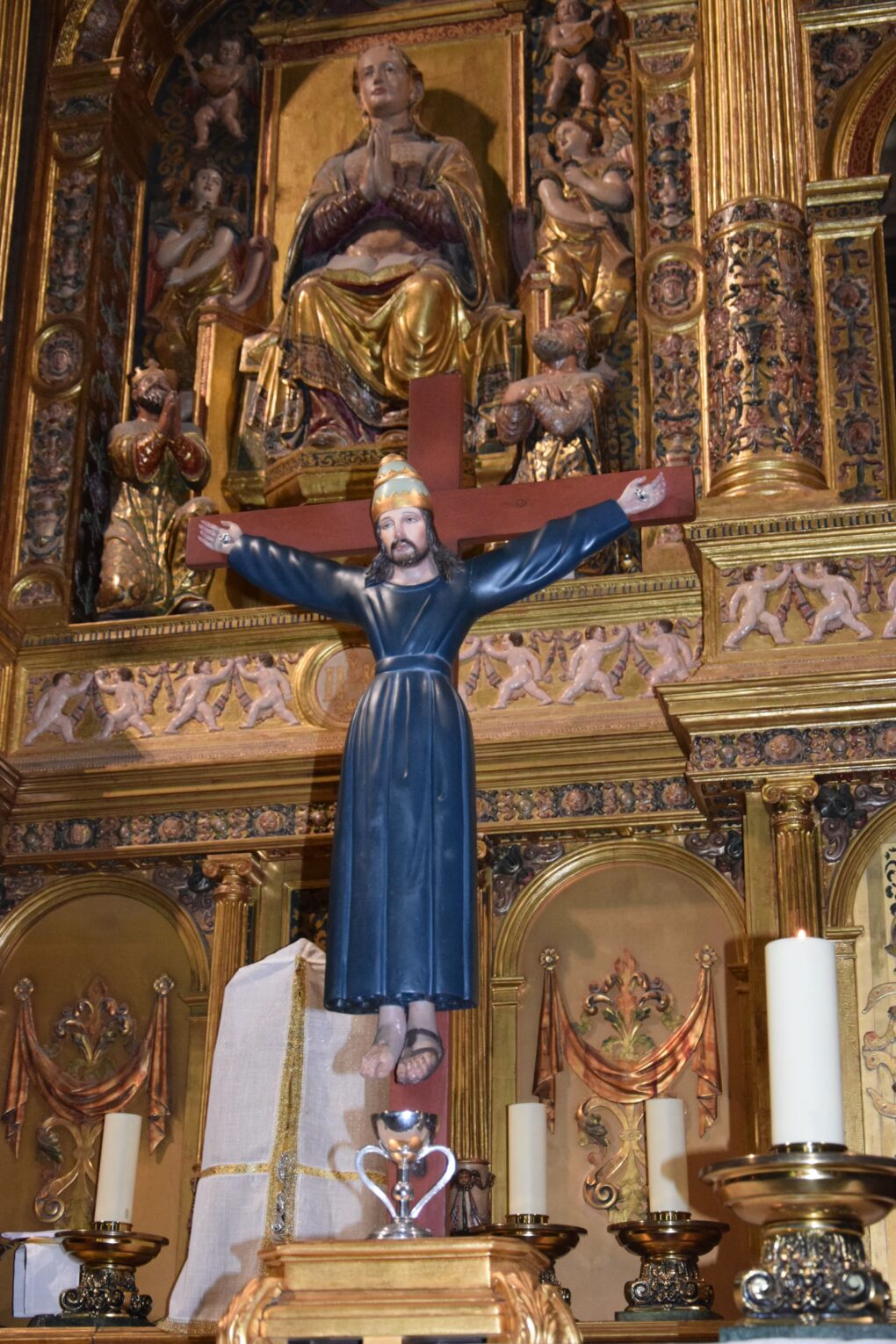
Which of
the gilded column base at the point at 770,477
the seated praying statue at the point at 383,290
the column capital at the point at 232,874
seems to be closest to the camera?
the gilded column base at the point at 770,477

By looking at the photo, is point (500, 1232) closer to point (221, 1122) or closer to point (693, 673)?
point (221, 1122)

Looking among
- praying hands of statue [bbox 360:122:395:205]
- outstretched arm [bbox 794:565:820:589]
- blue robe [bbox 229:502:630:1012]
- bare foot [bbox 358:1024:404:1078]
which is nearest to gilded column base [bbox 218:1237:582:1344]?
bare foot [bbox 358:1024:404:1078]

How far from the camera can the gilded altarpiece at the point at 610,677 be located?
7859 mm

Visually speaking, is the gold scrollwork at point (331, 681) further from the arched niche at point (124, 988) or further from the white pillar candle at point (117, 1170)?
the white pillar candle at point (117, 1170)

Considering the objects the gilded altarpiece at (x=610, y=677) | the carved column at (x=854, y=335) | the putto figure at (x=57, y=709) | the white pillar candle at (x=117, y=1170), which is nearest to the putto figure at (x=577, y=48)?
the gilded altarpiece at (x=610, y=677)

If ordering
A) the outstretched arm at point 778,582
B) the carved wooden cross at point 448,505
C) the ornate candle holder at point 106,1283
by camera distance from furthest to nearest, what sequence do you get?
the outstretched arm at point 778,582
the ornate candle holder at point 106,1283
the carved wooden cross at point 448,505

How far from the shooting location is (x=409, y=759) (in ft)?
15.5

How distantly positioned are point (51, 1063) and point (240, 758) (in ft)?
5.22

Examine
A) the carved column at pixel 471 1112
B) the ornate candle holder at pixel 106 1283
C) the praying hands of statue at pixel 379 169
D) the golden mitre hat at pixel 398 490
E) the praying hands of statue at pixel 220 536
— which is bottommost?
the ornate candle holder at pixel 106 1283

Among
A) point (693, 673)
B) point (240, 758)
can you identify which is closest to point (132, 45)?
point (240, 758)

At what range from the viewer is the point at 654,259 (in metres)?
9.59

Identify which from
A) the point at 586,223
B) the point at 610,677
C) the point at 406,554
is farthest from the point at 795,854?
the point at 586,223

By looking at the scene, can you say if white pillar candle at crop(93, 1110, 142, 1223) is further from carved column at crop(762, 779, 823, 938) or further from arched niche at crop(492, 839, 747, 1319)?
carved column at crop(762, 779, 823, 938)

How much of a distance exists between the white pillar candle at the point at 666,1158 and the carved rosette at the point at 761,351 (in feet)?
9.40
